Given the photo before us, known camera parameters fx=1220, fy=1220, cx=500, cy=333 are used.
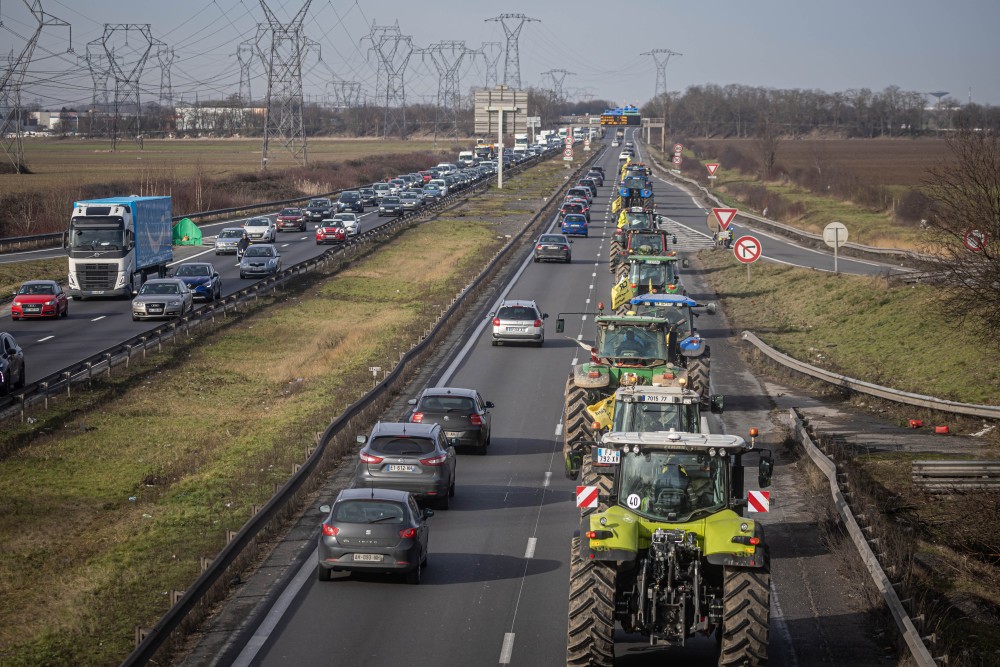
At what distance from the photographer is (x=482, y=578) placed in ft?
57.6

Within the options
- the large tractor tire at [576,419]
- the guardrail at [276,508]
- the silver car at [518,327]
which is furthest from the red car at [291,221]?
the large tractor tire at [576,419]

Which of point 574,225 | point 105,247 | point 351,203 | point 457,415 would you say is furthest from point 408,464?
point 351,203

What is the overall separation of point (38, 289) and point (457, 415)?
2542cm

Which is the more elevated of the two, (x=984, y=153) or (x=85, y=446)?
(x=984, y=153)

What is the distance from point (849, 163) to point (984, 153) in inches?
4735

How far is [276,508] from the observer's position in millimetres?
19391

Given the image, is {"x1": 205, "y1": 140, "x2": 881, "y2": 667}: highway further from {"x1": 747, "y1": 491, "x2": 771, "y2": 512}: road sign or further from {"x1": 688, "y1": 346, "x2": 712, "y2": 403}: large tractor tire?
{"x1": 747, "y1": 491, "x2": 771, "y2": 512}: road sign

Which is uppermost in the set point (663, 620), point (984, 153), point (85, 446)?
point (984, 153)

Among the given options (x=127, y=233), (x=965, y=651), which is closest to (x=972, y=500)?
(x=965, y=651)

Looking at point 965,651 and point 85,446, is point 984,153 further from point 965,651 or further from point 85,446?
point 85,446

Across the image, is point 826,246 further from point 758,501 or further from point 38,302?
point 758,501

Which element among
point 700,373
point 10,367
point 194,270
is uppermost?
point 194,270

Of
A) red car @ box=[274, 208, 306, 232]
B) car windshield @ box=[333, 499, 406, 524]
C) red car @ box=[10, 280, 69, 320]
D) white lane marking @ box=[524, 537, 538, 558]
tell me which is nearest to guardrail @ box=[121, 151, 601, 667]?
car windshield @ box=[333, 499, 406, 524]

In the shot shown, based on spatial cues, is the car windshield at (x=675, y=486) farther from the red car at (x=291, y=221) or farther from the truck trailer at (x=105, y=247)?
the red car at (x=291, y=221)
